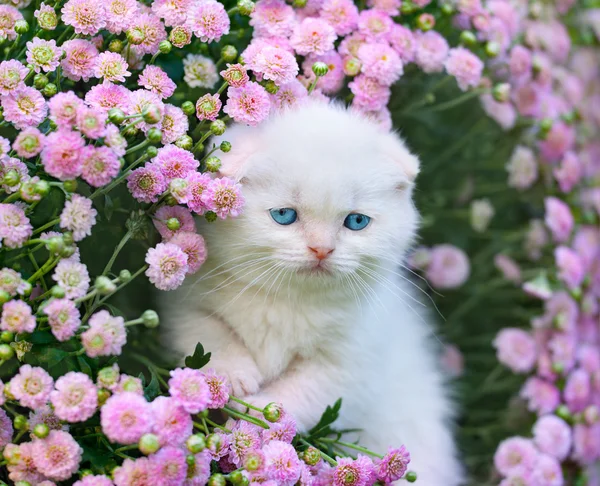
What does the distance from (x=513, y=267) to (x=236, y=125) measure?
3.20 ft

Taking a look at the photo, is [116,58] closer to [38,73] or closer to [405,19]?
[38,73]

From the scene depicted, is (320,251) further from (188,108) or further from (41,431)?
(41,431)

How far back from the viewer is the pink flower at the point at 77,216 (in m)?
1.09

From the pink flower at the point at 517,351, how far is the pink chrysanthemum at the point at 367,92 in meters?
0.76

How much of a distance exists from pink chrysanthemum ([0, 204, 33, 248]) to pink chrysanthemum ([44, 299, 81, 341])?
0.39ft

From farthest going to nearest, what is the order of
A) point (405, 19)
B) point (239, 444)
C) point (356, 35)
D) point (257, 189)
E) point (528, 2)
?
point (528, 2) → point (405, 19) → point (356, 35) → point (257, 189) → point (239, 444)

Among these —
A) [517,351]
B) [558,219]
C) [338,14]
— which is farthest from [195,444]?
[558,219]

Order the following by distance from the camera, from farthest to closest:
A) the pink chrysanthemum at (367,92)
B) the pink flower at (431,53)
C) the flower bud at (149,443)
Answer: the pink flower at (431,53), the pink chrysanthemum at (367,92), the flower bud at (149,443)

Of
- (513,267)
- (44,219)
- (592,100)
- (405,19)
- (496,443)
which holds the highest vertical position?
(405,19)

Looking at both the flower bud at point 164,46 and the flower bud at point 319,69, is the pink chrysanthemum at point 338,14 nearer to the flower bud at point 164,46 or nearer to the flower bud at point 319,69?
the flower bud at point 319,69

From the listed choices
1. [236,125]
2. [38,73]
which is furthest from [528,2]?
[38,73]

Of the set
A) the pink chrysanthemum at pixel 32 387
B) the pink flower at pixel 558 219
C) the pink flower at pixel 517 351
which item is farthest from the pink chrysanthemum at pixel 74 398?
the pink flower at pixel 558 219

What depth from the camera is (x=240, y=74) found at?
4.21 ft

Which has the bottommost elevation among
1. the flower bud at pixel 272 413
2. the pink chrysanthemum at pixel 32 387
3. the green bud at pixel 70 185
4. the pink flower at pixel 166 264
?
the flower bud at pixel 272 413
